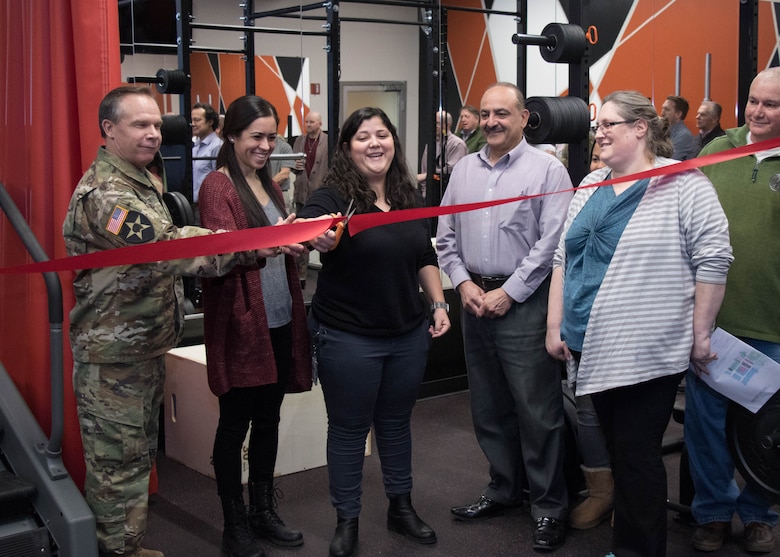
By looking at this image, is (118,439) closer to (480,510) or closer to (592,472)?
(480,510)

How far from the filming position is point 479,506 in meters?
3.26

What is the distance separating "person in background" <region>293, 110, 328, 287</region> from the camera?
5.15 m

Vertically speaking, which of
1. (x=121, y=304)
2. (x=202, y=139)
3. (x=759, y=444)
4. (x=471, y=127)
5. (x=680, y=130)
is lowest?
(x=759, y=444)

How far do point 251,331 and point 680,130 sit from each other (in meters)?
5.09

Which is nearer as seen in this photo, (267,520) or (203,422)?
(267,520)

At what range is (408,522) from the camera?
10.0 ft

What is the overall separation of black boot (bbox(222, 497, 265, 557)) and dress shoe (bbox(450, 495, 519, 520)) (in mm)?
764

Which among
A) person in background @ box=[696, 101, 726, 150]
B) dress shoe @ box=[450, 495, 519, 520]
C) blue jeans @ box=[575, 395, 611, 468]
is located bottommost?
dress shoe @ box=[450, 495, 519, 520]

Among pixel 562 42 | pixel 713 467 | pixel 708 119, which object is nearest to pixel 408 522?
pixel 713 467

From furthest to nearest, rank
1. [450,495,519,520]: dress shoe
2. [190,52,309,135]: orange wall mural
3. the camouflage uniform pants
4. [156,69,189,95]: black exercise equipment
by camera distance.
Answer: [190,52,309,135]: orange wall mural < [156,69,189,95]: black exercise equipment < [450,495,519,520]: dress shoe < the camouflage uniform pants

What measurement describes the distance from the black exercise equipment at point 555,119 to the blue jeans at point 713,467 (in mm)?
938

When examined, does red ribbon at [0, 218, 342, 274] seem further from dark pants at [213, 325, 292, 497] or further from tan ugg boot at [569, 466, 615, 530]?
tan ugg boot at [569, 466, 615, 530]

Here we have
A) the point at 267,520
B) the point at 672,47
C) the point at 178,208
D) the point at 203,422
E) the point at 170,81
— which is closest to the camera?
the point at 267,520

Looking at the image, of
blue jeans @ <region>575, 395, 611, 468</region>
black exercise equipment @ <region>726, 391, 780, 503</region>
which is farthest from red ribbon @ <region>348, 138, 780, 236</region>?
blue jeans @ <region>575, 395, 611, 468</region>
